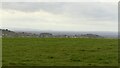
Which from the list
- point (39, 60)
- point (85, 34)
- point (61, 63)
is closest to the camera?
point (61, 63)

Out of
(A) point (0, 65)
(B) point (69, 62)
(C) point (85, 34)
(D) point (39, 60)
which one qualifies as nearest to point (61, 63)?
(B) point (69, 62)

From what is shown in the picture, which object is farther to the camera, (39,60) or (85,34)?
(85,34)

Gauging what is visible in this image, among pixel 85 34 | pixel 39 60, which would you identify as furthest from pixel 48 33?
pixel 39 60

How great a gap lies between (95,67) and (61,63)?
2744 millimetres

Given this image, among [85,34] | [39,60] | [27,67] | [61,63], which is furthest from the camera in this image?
[85,34]

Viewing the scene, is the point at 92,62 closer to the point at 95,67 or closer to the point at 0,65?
the point at 95,67

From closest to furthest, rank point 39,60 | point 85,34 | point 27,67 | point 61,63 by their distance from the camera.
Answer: point 27,67 → point 61,63 → point 39,60 → point 85,34

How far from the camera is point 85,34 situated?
7775cm

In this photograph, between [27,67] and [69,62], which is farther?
[69,62]

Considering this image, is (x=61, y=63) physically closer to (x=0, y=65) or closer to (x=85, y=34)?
(x=0, y=65)

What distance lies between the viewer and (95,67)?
20844mm

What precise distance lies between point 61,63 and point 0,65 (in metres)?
4.50

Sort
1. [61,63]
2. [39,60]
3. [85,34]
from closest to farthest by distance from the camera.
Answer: [61,63], [39,60], [85,34]

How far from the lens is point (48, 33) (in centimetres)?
7906
